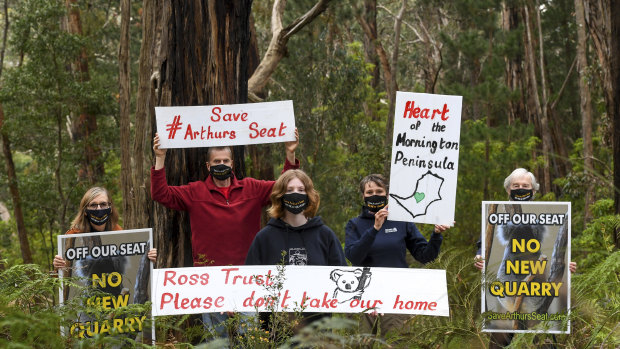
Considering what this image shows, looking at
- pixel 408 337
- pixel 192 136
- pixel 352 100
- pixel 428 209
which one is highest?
pixel 352 100

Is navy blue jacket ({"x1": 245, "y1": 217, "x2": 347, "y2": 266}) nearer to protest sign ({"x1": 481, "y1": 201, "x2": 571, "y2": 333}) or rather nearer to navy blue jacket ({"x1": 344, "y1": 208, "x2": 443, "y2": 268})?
navy blue jacket ({"x1": 344, "y1": 208, "x2": 443, "y2": 268})

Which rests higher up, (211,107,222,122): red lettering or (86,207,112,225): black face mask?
(211,107,222,122): red lettering

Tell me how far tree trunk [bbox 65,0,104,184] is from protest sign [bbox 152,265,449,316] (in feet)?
48.7

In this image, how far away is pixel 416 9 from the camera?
2777 cm

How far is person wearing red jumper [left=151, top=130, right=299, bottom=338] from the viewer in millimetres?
5793

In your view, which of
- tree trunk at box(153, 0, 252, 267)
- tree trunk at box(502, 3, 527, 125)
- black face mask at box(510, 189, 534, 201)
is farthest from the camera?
tree trunk at box(502, 3, 527, 125)

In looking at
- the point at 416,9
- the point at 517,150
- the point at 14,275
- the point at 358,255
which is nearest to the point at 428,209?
the point at 358,255

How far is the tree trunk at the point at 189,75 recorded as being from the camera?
668 centimetres

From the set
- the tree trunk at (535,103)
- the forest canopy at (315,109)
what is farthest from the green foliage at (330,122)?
the tree trunk at (535,103)

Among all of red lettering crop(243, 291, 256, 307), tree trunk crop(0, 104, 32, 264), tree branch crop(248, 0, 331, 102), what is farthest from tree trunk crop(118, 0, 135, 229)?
red lettering crop(243, 291, 256, 307)

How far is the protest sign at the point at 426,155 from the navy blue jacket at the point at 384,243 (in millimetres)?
190

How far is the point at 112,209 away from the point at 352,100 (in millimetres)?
14413

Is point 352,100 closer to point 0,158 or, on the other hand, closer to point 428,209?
point 0,158

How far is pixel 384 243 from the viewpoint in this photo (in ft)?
18.8
